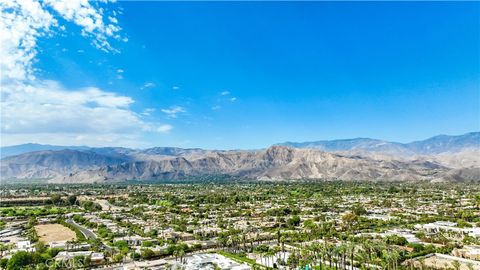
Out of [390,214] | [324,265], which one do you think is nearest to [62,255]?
[324,265]

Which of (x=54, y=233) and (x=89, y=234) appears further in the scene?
(x=54, y=233)

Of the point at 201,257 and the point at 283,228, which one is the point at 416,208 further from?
the point at 201,257

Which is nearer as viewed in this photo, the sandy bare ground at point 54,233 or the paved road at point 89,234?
the paved road at point 89,234

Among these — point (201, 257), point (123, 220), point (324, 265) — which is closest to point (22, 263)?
point (201, 257)

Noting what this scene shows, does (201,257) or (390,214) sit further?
(390,214)

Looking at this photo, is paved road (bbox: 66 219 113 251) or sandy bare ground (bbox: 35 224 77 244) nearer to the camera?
paved road (bbox: 66 219 113 251)

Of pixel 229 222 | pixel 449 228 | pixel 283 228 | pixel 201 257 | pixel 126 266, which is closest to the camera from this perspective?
pixel 126 266

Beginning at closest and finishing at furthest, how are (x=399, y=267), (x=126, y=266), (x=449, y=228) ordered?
1. (x=399, y=267)
2. (x=126, y=266)
3. (x=449, y=228)
